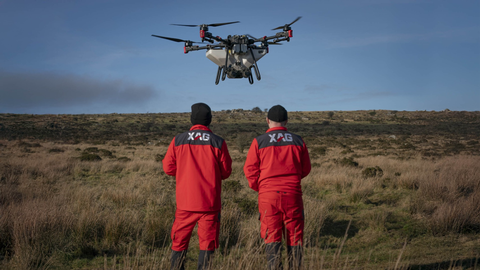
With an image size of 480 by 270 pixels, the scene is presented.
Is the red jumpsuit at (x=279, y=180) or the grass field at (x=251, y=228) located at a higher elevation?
the red jumpsuit at (x=279, y=180)

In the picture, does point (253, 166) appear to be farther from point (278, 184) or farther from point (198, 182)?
point (198, 182)

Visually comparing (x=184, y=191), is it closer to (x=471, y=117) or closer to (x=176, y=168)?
(x=176, y=168)

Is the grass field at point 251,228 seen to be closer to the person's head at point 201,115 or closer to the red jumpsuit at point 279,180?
the red jumpsuit at point 279,180

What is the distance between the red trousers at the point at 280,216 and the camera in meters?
3.43

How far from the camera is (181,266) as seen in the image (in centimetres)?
341

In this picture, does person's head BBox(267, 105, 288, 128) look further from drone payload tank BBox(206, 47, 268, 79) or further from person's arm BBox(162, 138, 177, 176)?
drone payload tank BBox(206, 47, 268, 79)

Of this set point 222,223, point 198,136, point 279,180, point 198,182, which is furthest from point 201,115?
point 222,223

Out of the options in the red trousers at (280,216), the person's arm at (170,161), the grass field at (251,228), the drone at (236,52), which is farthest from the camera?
the drone at (236,52)

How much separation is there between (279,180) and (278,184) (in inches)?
1.9

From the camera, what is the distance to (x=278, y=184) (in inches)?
139

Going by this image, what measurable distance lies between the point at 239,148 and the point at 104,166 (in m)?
13.1

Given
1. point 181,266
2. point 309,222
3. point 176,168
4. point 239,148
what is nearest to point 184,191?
point 176,168

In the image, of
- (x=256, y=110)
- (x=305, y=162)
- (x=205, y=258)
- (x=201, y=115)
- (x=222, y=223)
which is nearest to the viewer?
(x=205, y=258)

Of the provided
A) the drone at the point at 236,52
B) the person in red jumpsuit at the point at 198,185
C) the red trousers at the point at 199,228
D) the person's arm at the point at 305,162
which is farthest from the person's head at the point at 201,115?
the drone at the point at 236,52
